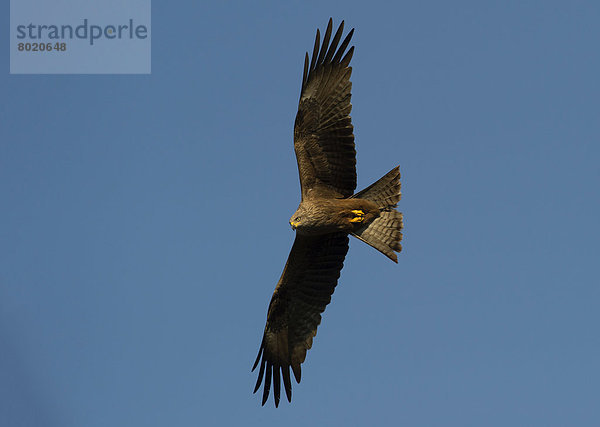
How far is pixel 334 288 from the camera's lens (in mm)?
13195

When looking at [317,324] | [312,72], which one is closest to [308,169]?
[312,72]

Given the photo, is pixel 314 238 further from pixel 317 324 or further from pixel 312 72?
pixel 312 72

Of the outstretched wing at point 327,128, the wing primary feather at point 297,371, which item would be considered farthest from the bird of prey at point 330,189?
the wing primary feather at point 297,371

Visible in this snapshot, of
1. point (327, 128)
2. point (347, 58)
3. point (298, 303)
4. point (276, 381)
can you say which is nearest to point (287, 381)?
point (276, 381)

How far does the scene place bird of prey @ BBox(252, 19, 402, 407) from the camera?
12188mm

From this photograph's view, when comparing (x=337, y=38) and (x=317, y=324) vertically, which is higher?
(x=337, y=38)

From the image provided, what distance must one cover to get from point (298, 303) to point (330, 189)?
1.92 meters

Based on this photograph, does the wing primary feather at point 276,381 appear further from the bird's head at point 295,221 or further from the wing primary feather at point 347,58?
the wing primary feather at point 347,58

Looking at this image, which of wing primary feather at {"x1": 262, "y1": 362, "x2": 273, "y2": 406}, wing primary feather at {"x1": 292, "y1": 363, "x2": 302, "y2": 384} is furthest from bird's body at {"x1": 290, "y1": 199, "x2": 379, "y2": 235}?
wing primary feather at {"x1": 262, "y1": 362, "x2": 273, "y2": 406}

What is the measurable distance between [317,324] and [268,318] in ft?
2.45

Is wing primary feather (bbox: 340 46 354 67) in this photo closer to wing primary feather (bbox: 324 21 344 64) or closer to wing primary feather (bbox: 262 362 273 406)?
wing primary feather (bbox: 324 21 344 64)

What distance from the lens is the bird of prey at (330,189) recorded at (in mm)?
12188

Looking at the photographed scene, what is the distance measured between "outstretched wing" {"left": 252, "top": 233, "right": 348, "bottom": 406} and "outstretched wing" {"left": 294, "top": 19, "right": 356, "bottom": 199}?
84 centimetres

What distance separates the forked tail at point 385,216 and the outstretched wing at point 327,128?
1.31 feet
